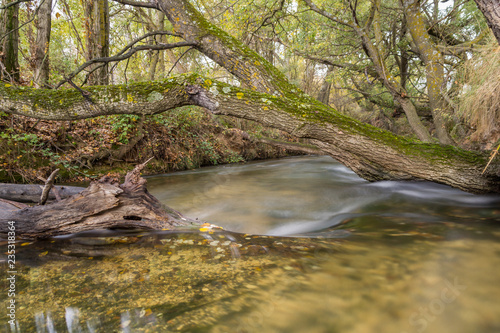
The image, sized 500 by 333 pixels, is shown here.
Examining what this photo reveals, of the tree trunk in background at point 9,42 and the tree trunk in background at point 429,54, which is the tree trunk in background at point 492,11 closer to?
the tree trunk in background at point 429,54

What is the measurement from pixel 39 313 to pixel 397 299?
2214mm

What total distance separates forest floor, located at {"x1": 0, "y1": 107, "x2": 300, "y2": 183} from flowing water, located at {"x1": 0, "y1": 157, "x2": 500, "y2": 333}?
352 centimetres

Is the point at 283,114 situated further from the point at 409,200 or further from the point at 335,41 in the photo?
the point at 335,41

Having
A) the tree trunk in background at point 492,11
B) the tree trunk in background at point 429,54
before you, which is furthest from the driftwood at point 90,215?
the tree trunk in background at point 429,54

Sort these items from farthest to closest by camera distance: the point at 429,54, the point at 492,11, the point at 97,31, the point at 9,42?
the point at 97,31, the point at 9,42, the point at 429,54, the point at 492,11

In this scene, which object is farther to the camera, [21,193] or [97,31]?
[97,31]

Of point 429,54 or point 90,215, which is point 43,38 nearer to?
point 90,215

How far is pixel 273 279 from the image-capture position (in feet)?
6.28

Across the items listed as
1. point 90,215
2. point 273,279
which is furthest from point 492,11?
point 90,215

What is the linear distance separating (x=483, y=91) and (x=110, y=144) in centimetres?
827

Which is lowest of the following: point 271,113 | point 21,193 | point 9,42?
point 21,193

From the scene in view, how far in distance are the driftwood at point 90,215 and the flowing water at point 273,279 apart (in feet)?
0.45

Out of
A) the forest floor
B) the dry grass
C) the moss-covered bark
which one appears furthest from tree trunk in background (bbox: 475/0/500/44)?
the forest floor

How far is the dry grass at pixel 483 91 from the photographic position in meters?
3.50
